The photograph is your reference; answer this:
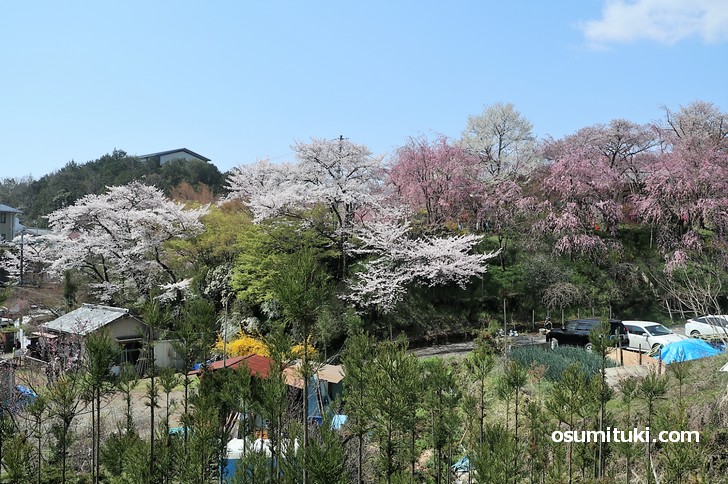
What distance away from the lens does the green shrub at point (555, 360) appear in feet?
34.8

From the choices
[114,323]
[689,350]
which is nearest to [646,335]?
[689,350]

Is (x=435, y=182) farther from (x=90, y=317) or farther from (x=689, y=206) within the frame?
(x=90, y=317)

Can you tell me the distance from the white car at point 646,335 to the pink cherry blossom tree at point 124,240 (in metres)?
17.5

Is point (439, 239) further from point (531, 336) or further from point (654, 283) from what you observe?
point (654, 283)

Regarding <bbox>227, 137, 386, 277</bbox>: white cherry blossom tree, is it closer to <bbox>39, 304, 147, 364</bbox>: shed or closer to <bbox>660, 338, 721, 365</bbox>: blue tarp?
<bbox>39, 304, 147, 364</bbox>: shed

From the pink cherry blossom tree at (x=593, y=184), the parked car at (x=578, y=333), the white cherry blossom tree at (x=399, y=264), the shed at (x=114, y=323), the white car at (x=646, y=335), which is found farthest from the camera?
the pink cherry blossom tree at (x=593, y=184)

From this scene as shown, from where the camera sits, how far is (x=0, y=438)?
4348 millimetres

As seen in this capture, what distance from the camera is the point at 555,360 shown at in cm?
1121

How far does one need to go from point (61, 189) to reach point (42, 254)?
1913 centimetres

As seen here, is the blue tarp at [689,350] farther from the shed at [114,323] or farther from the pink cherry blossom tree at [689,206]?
the shed at [114,323]

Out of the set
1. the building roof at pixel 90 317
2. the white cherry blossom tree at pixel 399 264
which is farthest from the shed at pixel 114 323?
the white cherry blossom tree at pixel 399 264

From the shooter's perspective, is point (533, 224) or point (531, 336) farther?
point (533, 224)

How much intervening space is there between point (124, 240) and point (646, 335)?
2185 cm

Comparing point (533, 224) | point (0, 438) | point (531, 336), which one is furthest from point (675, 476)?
point (533, 224)
